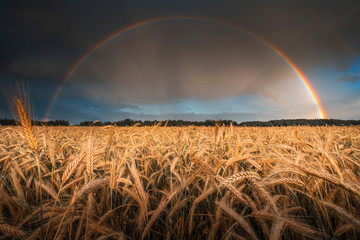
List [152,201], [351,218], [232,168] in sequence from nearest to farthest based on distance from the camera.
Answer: [351,218] → [152,201] → [232,168]

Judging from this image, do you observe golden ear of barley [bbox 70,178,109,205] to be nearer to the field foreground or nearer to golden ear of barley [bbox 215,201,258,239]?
the field foreground

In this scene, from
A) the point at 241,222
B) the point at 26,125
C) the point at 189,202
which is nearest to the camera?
the point at 241,222

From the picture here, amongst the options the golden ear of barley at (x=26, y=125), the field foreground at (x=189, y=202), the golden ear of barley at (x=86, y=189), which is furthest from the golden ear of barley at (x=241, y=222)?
the golden ear of barley at (x=26, y=125)

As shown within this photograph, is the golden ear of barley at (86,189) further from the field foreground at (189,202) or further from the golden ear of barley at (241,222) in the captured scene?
the golden ear of barley at (241,222)

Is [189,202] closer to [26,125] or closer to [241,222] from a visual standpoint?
[241,222]

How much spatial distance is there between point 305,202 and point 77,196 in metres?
2.19

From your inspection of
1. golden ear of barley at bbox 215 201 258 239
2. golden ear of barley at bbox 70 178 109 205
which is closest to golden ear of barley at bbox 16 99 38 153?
golden ear of barley at bbox 70 178 109 205

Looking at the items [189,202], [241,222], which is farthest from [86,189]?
[189,202]

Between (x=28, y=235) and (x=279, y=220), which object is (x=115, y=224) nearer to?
(x=28, y=235)

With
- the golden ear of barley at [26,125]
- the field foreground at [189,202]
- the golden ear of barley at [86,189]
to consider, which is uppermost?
the golden ear of barley at [26,125]

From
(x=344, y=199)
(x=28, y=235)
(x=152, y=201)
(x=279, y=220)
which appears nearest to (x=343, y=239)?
(x=344, y=199)

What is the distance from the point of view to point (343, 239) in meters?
1.35

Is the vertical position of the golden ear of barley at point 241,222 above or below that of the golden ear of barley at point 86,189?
below

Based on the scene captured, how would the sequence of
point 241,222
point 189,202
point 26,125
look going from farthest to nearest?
point 189,202, point 26,125, point 241,222
